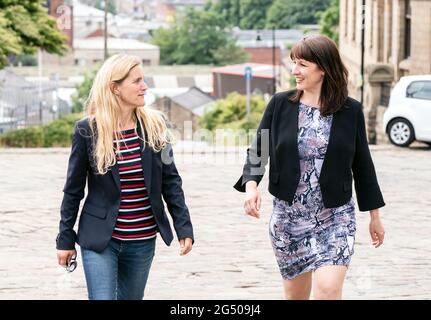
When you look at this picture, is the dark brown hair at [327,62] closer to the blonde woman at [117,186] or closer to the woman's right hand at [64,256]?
the blonde woman at [117,186]

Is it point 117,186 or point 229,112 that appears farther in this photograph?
point 229,112

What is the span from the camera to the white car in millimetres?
22938

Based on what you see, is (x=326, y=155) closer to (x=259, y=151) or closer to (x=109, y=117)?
(x=259, y=151)

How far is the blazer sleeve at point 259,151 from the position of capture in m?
6.14

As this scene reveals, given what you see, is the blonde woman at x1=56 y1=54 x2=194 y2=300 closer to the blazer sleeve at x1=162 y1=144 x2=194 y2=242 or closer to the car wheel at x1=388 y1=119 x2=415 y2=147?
the blazer sleeve at x1=162 y1=144 x2=194 y2=242

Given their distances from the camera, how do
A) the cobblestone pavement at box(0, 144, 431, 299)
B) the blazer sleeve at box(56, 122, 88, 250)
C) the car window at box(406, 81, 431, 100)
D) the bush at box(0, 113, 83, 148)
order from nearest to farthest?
the blazer sleeve at box(56, 122, 88, 250) → the cobblestone pavement at box(0, 144, 431, 299) → the car window at box(406, 81, 431, 100) → the bush at box(0, 113, 83, 148)

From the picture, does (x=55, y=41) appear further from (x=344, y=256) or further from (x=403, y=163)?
(x=344, y=256)

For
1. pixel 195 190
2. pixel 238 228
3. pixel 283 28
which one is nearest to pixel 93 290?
pixel 238 228

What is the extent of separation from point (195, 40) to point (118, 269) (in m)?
163

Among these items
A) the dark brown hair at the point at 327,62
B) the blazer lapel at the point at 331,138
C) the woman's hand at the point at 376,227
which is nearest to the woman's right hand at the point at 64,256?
the blazer lapel at the point at 331,138

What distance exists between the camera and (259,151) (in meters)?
6.19

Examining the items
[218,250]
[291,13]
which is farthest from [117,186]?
[291,13]

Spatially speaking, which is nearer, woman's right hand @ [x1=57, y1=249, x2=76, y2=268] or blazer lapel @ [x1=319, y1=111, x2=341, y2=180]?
woman's right hand @ [x1=57, y1=249, x2=76, y2=268]

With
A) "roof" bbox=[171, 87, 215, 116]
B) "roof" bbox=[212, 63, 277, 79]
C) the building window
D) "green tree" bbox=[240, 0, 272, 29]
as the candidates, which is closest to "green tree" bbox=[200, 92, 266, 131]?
"roof" bbox=[171, 87, 215, 116]
